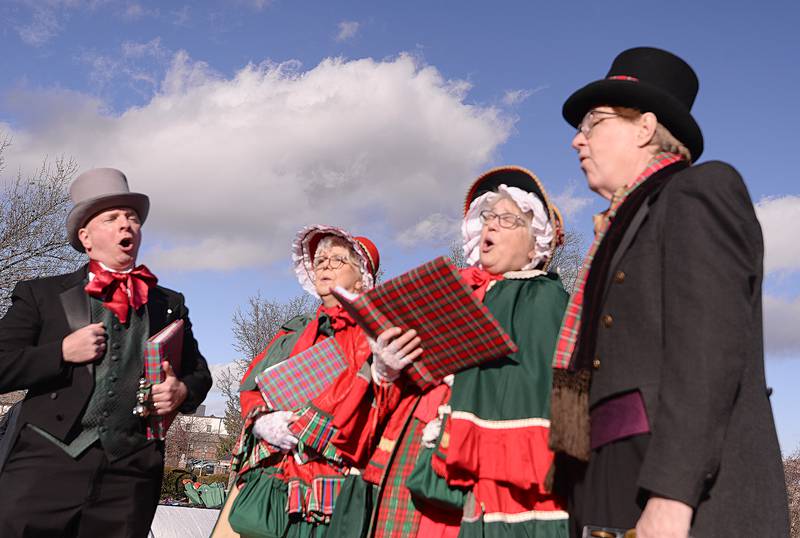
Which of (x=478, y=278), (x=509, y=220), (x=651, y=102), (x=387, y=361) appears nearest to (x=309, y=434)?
(x=387, y=361)

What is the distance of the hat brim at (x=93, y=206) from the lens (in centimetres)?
368

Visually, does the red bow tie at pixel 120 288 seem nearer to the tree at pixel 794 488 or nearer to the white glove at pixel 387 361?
the white glove at pixel 387 361

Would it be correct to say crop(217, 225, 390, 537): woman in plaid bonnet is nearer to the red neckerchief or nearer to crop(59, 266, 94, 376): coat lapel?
the red neckerchief

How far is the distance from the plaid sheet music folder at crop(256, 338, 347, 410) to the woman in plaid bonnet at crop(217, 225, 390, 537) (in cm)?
6

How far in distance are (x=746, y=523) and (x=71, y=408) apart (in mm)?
2725

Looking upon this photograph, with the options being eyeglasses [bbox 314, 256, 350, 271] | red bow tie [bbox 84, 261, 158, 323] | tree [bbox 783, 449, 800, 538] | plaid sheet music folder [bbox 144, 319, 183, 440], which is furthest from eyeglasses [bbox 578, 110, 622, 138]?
tree [bbox 783, 449, 800, 538]

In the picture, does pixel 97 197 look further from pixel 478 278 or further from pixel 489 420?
pixel 489 420

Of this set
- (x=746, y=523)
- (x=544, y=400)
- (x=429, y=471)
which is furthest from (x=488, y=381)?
(x=746, y=523)

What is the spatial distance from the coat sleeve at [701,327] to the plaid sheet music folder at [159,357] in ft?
7.91

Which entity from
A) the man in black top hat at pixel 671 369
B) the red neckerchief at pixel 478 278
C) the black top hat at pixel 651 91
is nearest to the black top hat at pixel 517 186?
A: the red neckerchief at pixel 478 278

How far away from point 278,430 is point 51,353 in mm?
1288

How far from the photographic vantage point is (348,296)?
304 centimetres

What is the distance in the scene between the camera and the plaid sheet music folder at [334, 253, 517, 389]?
2863mm

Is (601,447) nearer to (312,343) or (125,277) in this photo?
(125,277)
